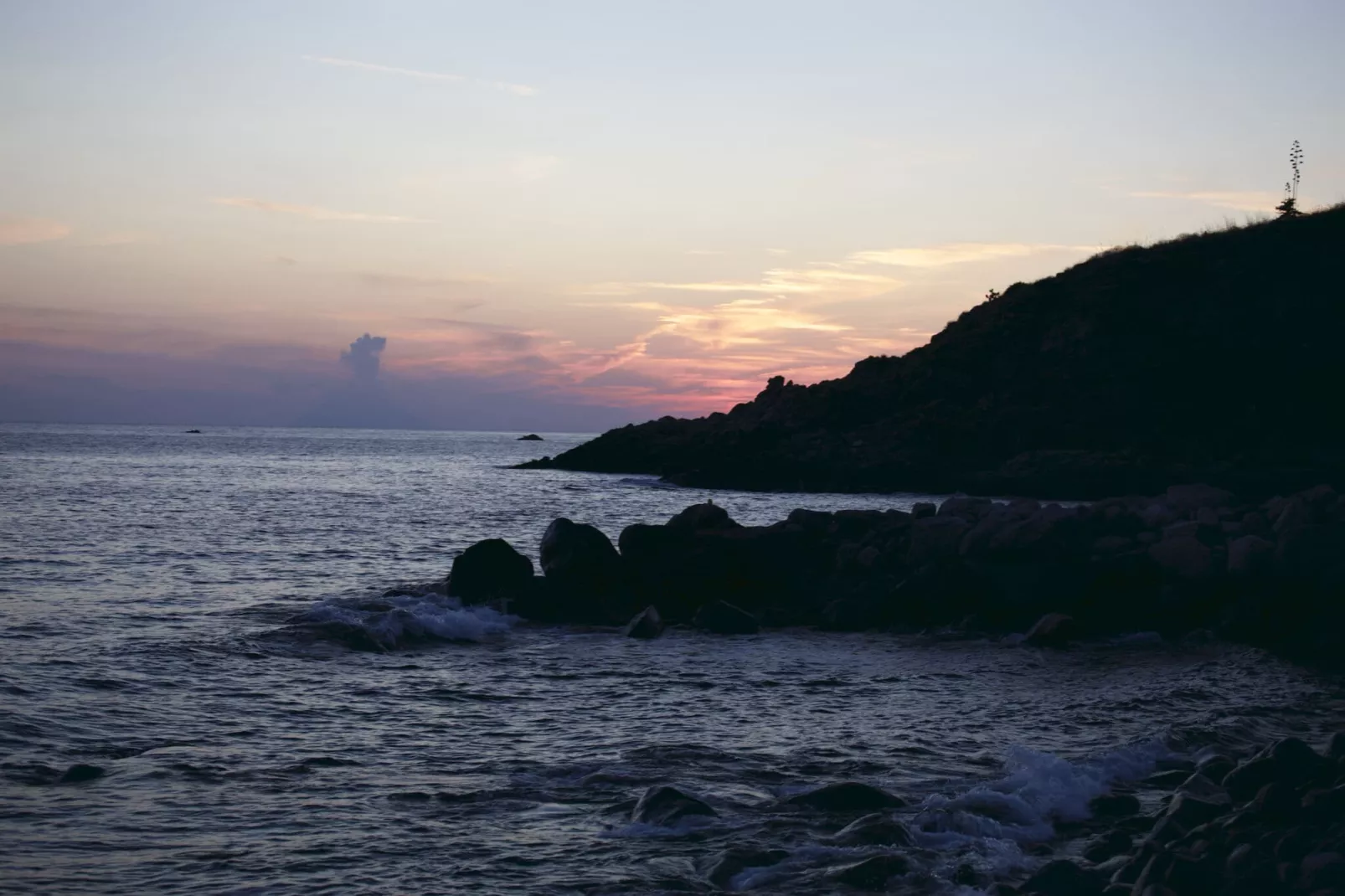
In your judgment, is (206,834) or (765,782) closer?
(206,834)

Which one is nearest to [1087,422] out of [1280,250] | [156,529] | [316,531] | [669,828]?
[1280,250]

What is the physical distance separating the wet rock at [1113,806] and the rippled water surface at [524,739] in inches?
7.5

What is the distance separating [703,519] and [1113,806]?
14784mm

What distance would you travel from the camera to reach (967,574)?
20031mm

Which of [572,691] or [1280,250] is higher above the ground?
[1280,250]

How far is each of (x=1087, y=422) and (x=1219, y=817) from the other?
59.6 metres

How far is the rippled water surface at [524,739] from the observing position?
7.85 meters

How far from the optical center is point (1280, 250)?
233 feet

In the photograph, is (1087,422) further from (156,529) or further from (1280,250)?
(156,529)

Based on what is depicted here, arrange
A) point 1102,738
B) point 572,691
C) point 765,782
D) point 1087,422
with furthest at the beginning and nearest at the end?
1. point 1087,422
2. point 572,691
3. point 1102,738
4. point 765,782

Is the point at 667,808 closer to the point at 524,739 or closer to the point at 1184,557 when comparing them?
the point at 524,739

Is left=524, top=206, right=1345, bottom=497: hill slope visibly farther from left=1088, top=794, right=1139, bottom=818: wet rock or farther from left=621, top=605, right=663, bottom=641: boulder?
left=1088, top=794, right=1139, bottom=818: wet rock

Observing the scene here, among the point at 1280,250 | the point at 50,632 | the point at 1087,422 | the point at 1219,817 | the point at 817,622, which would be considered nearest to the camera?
the point at 1219,817

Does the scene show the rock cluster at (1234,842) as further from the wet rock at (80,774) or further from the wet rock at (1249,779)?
the wet rock at (80,774)
